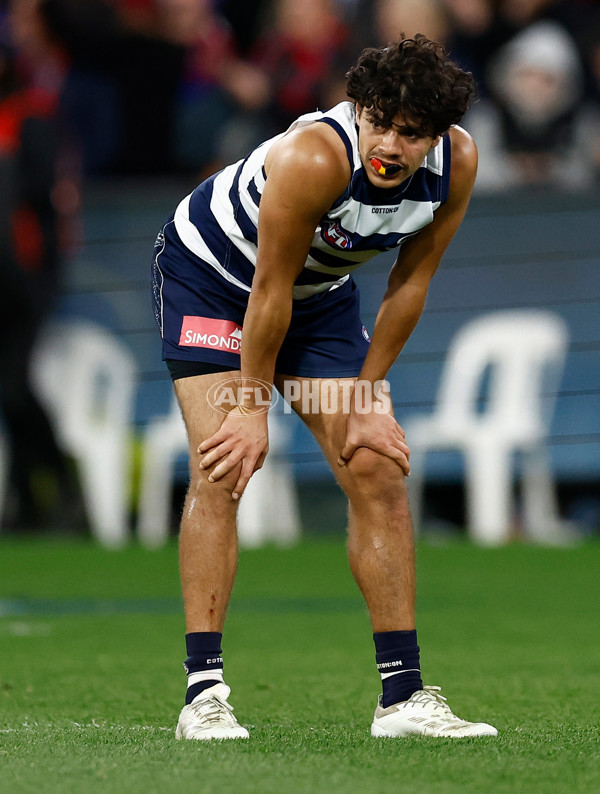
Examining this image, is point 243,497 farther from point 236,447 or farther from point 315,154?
point 315,154

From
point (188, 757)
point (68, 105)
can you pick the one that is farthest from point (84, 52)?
point (188, 757)

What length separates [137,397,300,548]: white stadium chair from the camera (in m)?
10.3

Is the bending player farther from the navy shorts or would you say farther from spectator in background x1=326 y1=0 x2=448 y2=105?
spectator in background x1=326 y1=0 x2=448 y2=105

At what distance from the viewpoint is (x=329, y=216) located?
397 cm

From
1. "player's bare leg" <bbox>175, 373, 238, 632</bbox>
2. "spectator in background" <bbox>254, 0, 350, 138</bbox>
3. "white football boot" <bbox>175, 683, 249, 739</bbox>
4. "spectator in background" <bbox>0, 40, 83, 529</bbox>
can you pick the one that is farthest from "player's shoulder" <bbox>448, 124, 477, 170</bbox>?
"spectator in background" <bbox>254, 0, 350, 138</bbox>

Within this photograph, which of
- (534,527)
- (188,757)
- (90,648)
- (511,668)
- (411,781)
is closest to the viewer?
(411,781)

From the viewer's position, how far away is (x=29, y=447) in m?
10.4

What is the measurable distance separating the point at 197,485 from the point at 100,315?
6879mm

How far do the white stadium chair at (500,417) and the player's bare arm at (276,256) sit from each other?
602cm

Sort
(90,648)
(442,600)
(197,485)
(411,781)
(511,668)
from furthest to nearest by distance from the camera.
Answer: (442,600) → (90,648) → (511,668) → (197,485) → (411,781)

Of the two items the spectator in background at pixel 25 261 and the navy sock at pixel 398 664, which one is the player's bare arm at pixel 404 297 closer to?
the navy sock at pixel 398 664

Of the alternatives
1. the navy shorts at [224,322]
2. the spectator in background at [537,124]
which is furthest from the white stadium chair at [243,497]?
the navy shorts at [224,322]

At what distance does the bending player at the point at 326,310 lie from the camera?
3818 mm

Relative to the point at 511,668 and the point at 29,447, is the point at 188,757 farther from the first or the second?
the point at 29,447
